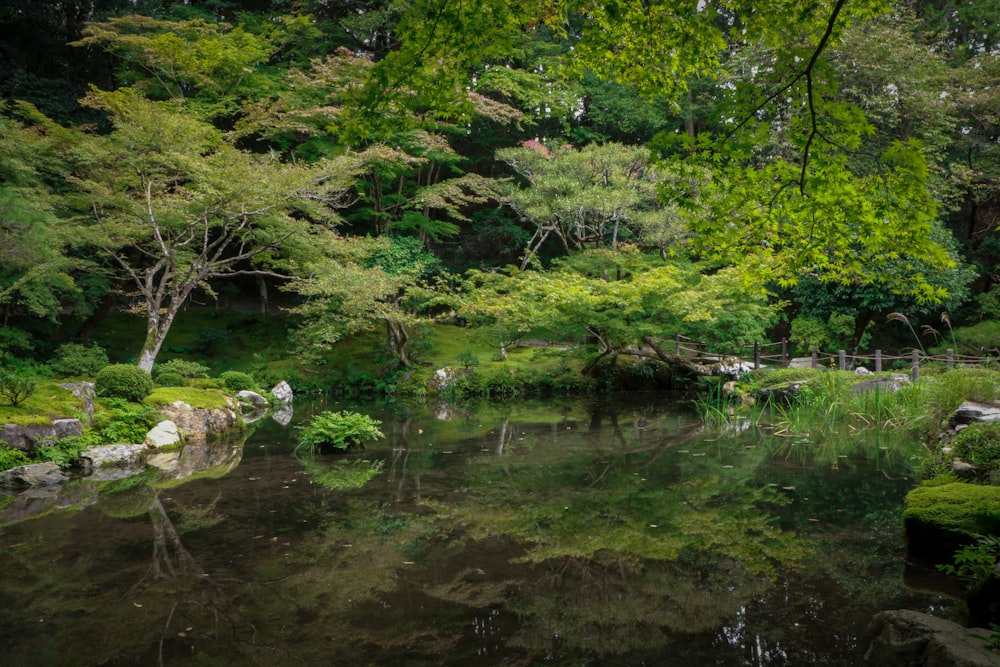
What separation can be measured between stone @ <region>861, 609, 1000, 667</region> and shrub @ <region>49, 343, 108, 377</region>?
40.3ft

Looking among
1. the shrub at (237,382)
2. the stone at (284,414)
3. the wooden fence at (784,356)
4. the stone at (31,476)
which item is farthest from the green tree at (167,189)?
the wooden fence at (784,356)

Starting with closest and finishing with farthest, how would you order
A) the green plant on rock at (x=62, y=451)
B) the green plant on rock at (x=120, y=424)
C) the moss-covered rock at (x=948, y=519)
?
the moss-covered rock at (x=948, y=519), the green plant on rock at (x=62, y=451), the green plant on rock at (x=120, y=424)

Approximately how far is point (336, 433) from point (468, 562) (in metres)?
4.42

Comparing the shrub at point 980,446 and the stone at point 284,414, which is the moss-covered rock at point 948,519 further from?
the stone at point 284,414

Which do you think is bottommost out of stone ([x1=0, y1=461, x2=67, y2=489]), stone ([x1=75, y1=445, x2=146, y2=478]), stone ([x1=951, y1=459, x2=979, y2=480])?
stone ([x1=75, y1=445, x2=146, y2=478])

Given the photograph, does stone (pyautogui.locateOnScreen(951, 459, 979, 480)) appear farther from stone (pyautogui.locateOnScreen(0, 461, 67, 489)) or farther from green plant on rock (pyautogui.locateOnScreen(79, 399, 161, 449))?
green plant on rock (pyautogui.locateOnScreen(79, 399, 161, 449))

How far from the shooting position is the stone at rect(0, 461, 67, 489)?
639 cm

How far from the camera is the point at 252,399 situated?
1299cm

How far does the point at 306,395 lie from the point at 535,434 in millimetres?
8209

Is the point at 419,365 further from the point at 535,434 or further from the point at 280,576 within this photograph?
the point at 280,576

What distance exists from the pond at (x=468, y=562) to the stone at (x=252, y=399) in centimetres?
549

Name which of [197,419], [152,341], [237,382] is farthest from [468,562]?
[237,382]

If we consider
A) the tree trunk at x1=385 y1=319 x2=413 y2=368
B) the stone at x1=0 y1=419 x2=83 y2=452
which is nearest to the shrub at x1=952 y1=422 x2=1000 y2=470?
the stone at x1=0 y1=419 x2=83 y2=452

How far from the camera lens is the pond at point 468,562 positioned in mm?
3072
